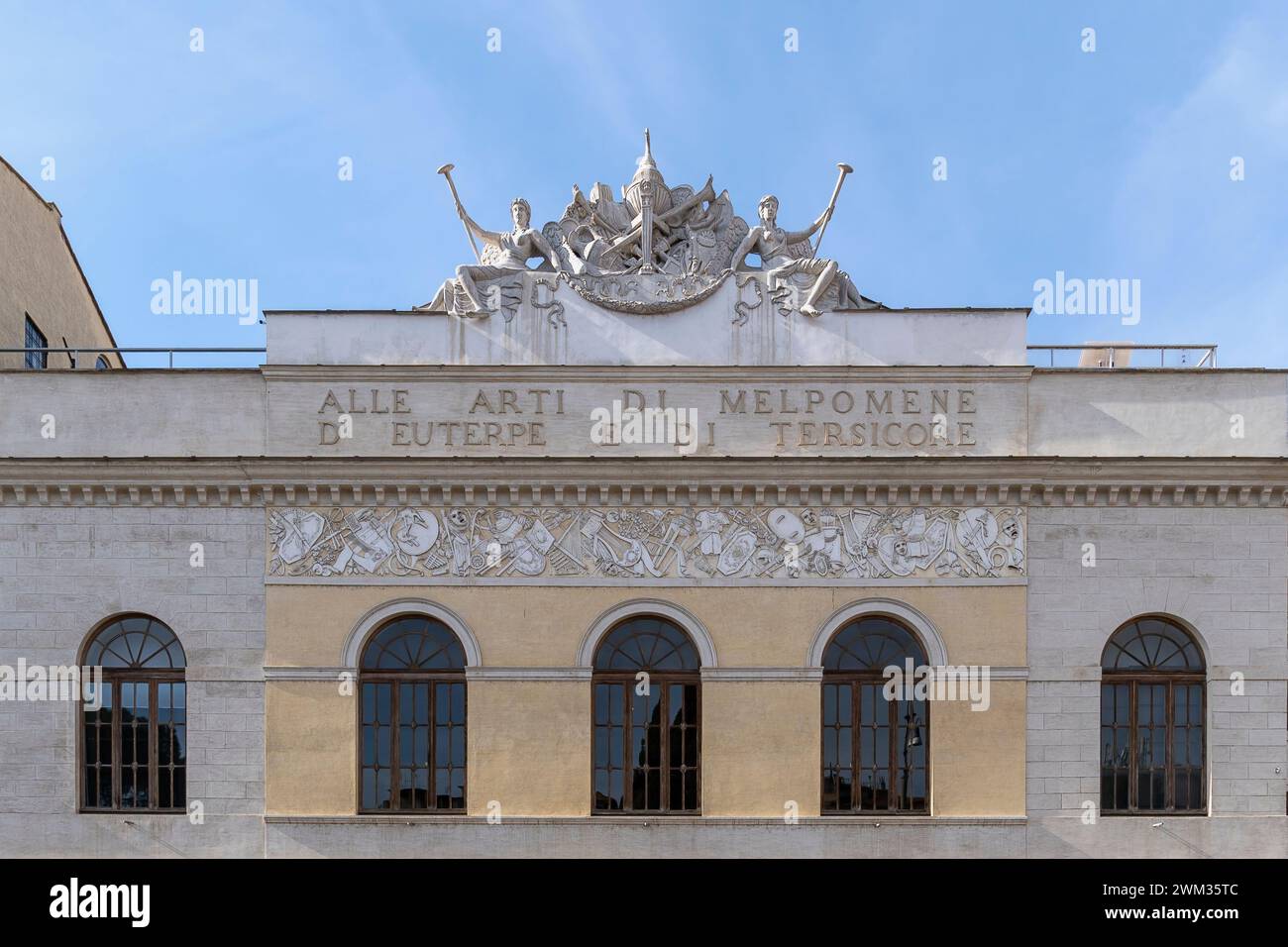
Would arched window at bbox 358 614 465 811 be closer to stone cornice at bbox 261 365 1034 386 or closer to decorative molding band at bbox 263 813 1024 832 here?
decorative molding band at bbox 263 813 1024 832

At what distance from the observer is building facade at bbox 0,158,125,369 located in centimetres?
2483

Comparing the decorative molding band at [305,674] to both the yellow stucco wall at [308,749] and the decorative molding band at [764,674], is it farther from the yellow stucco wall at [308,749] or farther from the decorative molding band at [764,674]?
the decorative molding band at [764,674]

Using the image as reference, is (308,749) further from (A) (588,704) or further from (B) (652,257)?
(B) (652,257)

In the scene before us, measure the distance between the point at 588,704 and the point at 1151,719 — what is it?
963cm

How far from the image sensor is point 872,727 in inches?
780

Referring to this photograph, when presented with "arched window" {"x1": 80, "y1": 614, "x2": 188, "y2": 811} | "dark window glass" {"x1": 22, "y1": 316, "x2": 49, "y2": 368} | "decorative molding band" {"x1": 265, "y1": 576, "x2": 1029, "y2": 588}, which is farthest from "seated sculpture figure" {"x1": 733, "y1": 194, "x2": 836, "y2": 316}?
"dark window glass" {"x1": 22, "y1": 316, "x2": 49, "y2": 368}

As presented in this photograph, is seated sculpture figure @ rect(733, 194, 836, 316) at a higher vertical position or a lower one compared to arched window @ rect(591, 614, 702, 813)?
higher

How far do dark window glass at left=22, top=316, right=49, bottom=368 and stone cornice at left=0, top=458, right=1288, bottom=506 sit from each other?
7009mm

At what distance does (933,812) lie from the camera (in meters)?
19.5

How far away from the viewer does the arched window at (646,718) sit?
19672 millimetres

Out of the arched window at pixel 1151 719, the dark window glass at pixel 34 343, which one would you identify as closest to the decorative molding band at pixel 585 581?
the arched window at pixel 1151 719

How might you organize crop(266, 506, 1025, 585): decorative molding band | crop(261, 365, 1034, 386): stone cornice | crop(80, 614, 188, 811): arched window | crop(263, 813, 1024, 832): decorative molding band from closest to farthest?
crop(263, 813, 1024, 832): decorative molding band, crop(80, 614, 188, 811): arched window, crop(266, 506, 1025, 585): decorative molding band, crop(261, 365, 1034, 386): stone cornice

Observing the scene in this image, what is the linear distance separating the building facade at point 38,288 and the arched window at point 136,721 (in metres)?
6.24
